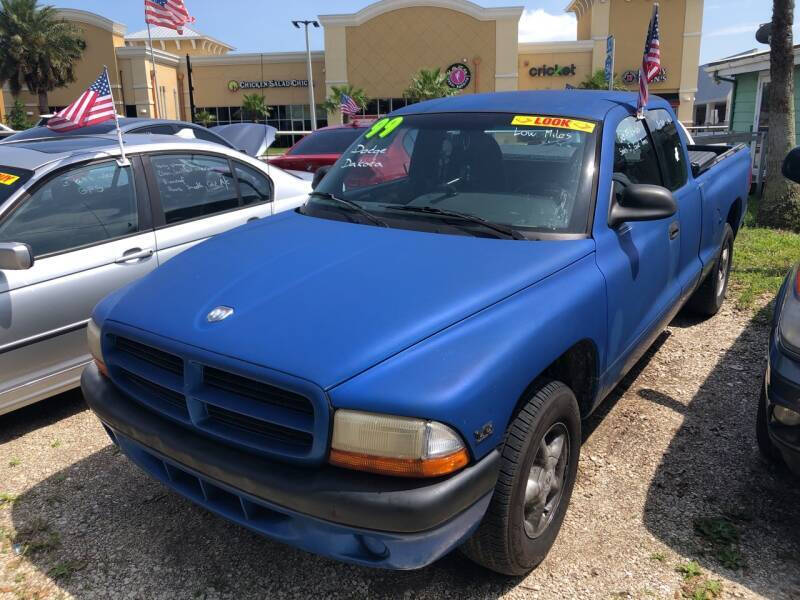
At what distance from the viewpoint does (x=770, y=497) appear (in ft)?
9.97

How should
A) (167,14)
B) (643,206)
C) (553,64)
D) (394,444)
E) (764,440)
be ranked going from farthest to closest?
(553,64)
(167,14)
(764,440)
(643,206)
(394,444)

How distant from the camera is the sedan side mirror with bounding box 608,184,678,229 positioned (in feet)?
9.70

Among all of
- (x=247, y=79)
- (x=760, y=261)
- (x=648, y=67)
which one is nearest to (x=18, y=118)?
(x=247, y=79)

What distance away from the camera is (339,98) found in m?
47.3

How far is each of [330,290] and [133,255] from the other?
2228 mm

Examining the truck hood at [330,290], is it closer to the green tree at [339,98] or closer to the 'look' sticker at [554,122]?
the 'look' sticker at [554,122]

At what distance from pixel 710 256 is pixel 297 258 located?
3.24m

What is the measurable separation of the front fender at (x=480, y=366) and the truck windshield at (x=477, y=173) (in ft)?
1.83

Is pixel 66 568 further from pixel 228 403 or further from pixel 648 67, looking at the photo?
pixel 648 67

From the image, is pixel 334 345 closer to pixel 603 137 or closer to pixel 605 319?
pixel 605 319

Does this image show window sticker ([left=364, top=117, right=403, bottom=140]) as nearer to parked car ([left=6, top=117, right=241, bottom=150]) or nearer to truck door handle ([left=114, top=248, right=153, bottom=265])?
truck door handle ([left=114, top=248, right=153, bottom=265])

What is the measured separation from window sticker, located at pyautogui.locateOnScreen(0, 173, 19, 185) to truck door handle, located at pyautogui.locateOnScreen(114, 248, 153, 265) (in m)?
0.74

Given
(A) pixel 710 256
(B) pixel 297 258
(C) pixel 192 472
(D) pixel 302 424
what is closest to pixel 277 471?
(D) pixel 302 424

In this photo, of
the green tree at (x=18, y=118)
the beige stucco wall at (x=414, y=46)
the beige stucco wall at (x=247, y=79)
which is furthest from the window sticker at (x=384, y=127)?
the beige stucco wall at (x=247, y=79)
